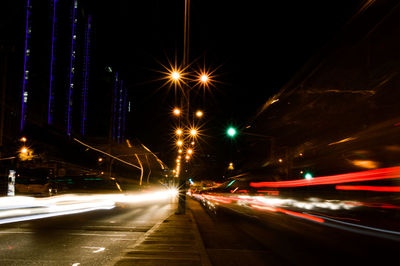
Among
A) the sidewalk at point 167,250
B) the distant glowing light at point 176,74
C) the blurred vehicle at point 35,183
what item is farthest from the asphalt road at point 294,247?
the blurred vehicle at point 35,183

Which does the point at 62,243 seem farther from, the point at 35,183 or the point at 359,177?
the point at 35,183

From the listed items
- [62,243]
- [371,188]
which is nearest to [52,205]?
[62,243]

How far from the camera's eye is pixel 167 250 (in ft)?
22.8

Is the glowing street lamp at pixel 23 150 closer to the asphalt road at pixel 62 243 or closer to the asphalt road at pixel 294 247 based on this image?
the asphalt road at pixel 62 243

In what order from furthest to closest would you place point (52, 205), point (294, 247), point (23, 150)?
point (23, 150)
point (52, 205)
point (294, 247)

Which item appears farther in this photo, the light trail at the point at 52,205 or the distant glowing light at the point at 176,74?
the distant glowing light at the point at 176,74

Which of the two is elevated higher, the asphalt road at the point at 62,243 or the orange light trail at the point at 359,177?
A: the orange light trail at the point at 359,177

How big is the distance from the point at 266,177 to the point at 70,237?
38.2m

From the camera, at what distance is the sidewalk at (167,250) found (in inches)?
233

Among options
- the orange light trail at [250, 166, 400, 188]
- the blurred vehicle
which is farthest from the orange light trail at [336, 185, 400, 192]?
the blurred vehicle

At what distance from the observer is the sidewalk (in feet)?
19.4

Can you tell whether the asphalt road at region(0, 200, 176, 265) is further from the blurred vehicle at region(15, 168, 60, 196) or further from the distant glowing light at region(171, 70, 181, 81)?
the blurred vehicle at region(15, 168, 60, 196)

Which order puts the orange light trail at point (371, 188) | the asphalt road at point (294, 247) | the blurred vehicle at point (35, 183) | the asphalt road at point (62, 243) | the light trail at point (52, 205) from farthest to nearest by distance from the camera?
1. the blurred vehicle at point (35, 183)
2. the orange light trail at point (371, 188)
3. the light trail at point (52, 205)
4. the asphalt road at point (294, 247)
5. the asphalt road at point (62, 243)

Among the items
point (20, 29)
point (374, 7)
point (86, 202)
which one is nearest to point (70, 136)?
point (20, 29)
